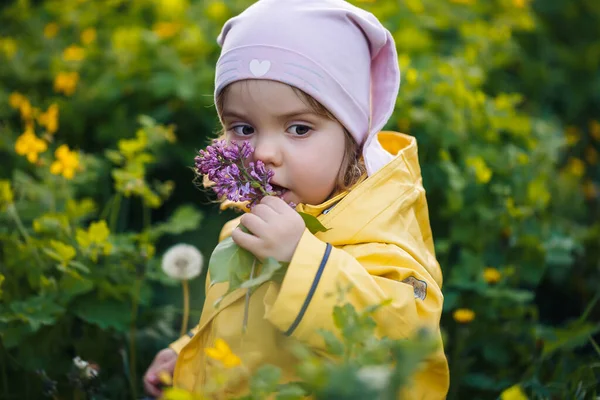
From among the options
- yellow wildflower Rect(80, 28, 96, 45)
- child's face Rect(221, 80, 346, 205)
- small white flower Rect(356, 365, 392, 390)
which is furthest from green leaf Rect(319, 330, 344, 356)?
yellow wildflower Rect(80, 28, 96, 45)

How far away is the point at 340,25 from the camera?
73.5 inches

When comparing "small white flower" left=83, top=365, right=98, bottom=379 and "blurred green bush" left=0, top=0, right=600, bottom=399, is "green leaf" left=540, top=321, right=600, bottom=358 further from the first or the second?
"small white flower" left=83, top=365, right=98, bottom=379

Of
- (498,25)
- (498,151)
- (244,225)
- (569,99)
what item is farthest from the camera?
(569,99)

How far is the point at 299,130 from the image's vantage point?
1852mm

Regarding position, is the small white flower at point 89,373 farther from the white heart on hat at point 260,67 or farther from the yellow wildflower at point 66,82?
the yellow wildflower at point 66,82

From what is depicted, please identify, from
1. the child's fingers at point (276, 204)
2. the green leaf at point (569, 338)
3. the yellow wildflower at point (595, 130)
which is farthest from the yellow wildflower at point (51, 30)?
the yellow wildflower at point (595, 130)

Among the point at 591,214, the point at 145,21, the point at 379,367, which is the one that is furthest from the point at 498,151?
the point at 145,21

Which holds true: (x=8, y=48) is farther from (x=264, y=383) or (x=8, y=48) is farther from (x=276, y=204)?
(x=264, y=383)

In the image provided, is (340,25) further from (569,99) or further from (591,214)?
(569,99)

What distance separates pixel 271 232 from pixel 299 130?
35 centimetres

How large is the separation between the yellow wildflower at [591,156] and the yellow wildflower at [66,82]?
3.06 metres

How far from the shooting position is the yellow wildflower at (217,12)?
12.2ft

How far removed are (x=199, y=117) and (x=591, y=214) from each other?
2.06m

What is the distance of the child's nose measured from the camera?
A: 1771 mm
